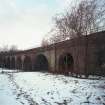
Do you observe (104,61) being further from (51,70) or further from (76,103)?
(76,103)

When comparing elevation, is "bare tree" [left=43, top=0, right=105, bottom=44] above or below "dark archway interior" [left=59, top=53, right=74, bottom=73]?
above

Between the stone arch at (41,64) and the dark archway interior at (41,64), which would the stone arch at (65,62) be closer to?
the stone arch at (41,64)

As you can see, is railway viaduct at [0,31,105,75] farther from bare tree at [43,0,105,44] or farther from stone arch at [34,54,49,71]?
stone arch at [34,54,49,71]

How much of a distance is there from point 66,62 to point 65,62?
49 centimetres

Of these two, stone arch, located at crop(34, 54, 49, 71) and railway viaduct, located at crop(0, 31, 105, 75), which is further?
stone arch, located at crop(34, 54, 49, 71)

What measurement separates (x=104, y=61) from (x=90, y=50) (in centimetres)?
169

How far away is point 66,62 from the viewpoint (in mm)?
23094

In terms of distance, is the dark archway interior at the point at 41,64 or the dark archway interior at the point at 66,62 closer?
the dark archway interior at the point at 66,62

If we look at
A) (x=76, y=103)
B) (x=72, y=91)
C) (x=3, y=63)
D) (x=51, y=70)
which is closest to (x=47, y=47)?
(x=51, y=70)

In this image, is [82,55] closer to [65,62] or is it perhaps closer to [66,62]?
[66,62]

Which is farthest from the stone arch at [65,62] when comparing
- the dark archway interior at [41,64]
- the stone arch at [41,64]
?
the dark archway interior at [41,64]

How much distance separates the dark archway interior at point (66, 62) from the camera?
2270 cm

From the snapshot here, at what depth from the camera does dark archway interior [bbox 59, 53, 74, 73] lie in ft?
74.5

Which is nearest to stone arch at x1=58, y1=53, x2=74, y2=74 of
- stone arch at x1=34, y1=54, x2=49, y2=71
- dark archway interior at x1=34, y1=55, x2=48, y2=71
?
stone arch at x1=34, y1=54, x2=49, y2=71
